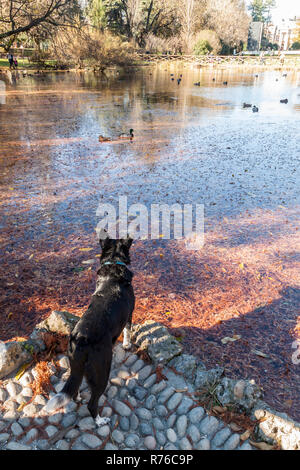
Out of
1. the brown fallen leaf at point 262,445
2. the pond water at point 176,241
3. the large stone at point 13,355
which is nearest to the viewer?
the brown fallen leaf at point 262,445

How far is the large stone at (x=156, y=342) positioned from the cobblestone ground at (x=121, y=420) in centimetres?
27

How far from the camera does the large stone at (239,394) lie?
311 cm

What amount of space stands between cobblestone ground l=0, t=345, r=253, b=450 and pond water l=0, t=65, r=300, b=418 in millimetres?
747

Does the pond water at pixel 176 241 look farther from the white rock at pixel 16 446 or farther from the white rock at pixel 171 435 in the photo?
the white rock at pixel 16 446

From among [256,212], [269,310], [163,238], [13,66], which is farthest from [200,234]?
[13,66]

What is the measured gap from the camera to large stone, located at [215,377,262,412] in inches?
122

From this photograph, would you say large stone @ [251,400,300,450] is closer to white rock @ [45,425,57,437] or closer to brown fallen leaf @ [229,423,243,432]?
brown fallen leaf @ [229,423,243,432]

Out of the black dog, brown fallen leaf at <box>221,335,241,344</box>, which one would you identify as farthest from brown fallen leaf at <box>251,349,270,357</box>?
the black dog

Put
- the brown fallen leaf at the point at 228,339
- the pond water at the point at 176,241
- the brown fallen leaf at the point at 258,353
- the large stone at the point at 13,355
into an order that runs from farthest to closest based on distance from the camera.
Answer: the pond water at the point at 176,241 → the brown fallen leaf at the point at 228,339 → the brown fallen leaf at the point at 258,353 → the large stone at the point at 13,355

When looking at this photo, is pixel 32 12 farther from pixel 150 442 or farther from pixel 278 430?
pixel 278 430

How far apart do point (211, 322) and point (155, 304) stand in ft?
2.86

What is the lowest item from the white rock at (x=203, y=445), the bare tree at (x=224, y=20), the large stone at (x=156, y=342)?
the white rock at (x=203, y=445)

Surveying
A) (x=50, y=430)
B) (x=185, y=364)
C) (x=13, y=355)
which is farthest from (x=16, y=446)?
(x=185, y=364)

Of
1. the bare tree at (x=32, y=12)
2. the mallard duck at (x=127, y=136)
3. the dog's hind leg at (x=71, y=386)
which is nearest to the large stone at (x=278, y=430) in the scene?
the dog's hind leg at (x=71, y=386)
